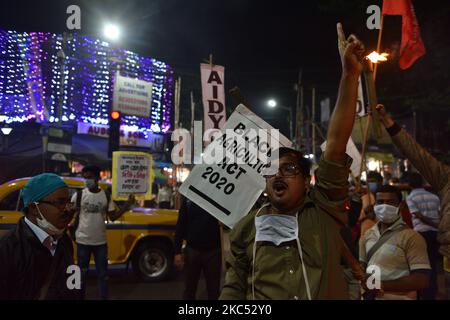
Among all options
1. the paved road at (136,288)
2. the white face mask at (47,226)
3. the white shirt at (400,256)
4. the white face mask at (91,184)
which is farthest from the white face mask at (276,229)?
A: the paved road at (136,288)

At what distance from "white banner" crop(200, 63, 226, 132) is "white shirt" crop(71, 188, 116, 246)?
7.15 ft

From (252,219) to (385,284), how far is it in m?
1.70

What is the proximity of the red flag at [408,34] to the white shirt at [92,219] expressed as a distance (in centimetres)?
504

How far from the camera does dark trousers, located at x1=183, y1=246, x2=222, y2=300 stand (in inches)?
224

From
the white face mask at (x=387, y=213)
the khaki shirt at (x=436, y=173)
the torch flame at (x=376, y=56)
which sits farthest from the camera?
the torch flame at (x=376, y=56)

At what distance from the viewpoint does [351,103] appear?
231cm

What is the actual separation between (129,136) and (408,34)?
55.0 feet

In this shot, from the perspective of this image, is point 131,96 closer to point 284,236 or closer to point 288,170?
point 288,170

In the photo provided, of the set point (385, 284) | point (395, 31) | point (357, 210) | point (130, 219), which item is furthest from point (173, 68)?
→ point (385, 284)

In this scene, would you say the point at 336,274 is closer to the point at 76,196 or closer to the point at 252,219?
the point at 252,219

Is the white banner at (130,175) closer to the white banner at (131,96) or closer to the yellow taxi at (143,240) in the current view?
the yellow taxi at (143,240)

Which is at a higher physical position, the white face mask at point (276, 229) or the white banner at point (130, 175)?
the white banner at point (130, 175)

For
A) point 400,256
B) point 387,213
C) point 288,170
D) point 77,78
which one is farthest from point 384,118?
point 77,78

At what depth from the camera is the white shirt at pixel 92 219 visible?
658 centimetres
